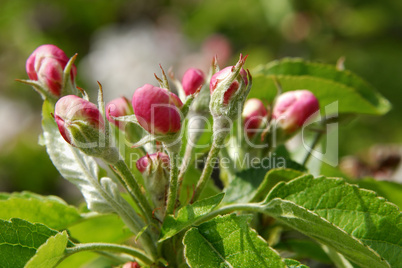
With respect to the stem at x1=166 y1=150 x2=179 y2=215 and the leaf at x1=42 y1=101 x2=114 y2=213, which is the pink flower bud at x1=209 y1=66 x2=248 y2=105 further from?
the leaf at x1=42 y1=101 x2=114 y2=213

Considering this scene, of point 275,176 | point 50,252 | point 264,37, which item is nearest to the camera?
point 50,252

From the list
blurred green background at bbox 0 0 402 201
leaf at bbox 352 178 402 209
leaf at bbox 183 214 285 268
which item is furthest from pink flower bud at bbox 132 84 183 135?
blurred green background at bbox 0 0 402 201

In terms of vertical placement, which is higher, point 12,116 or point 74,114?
point 74,114

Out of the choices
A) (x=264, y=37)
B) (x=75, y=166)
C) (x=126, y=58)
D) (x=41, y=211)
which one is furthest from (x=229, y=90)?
(x=126, y=58)

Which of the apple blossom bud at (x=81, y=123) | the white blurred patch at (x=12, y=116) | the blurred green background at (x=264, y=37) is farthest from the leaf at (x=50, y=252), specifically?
the white blurred patch at (x=12, y=116)

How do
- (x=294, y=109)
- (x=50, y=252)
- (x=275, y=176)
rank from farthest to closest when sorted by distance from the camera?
(x=294, y=109) < (x=275, y=176) < (x=50, y=252)

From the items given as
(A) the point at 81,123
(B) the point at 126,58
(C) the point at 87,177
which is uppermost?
(B) the point at 126,58

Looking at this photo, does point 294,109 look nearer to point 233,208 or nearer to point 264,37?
point 233,208
